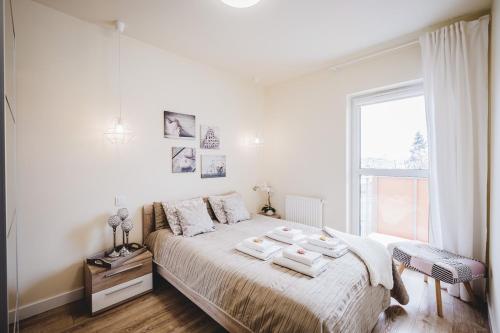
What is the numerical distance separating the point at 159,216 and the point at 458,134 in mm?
3305

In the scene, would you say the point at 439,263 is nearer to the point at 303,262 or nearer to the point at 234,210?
the point at 303,262

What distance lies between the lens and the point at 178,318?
2.03 meters

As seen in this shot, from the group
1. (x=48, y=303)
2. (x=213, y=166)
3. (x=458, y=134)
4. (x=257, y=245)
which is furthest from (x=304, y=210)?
(x=48, y=303)

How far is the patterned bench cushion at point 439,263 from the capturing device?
1922mm

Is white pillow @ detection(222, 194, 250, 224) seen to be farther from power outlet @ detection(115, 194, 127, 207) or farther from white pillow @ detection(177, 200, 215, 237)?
power outlet @ detection(115, 194, 127, 207)

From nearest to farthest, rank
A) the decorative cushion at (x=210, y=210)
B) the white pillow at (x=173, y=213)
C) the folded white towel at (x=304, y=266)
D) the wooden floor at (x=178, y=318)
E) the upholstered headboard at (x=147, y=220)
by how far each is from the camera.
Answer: the folded white towel at (x=304, y=266) → the wooden floor at (x=178, y=318) → the white pillow at (x=173, y=213) → the upholstered headboard at (x=147, y=220) → the decorative cushion at (x=210, y=210)

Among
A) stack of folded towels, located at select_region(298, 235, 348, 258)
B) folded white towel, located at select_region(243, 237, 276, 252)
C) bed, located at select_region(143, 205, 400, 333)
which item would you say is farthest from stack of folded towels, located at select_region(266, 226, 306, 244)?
bed, located at select_region(143, 205, 400, 333)

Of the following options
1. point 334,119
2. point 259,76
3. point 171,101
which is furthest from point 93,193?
point 334,119

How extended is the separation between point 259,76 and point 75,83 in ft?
8.15

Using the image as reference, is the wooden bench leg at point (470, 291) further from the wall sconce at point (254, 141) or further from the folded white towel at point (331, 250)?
the wall sconce at point (254, 141)

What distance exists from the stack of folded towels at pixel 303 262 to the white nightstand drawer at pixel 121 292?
1.45 meters

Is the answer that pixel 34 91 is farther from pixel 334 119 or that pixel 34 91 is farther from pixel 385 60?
pixel 385 60

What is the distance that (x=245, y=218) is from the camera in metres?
3.18

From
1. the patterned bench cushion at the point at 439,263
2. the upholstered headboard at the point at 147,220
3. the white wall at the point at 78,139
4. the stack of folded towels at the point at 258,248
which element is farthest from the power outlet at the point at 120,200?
the patterned bench cushion at the point at 439,263
